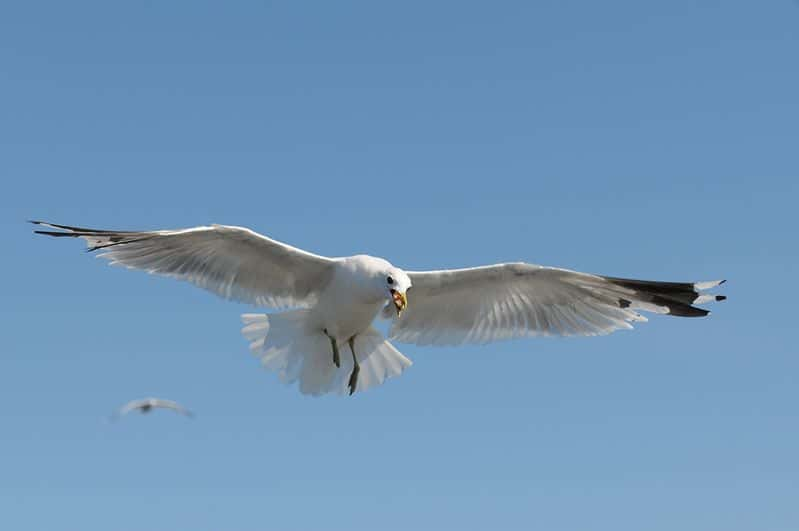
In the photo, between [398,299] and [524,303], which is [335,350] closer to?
[398,299]

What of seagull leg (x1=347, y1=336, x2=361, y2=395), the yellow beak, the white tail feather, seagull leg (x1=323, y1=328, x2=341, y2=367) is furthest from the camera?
the white tail feather

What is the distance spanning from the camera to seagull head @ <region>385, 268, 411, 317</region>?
10.1 meters

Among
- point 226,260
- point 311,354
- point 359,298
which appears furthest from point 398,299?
point 226,260

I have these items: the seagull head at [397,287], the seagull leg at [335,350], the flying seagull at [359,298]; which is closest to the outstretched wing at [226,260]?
the flying seagull at [359,298]

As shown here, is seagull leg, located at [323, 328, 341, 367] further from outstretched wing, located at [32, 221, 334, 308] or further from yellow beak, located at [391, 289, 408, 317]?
yellow beak, located at [391, 289, 408, 317]

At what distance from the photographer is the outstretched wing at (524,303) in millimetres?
10945

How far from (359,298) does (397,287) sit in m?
0.39

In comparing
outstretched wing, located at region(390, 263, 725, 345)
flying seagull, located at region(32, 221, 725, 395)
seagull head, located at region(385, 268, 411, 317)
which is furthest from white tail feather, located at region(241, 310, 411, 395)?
seagull head, located at region(385, 268, 411, 317)

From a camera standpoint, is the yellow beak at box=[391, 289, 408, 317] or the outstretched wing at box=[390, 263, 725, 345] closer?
the yellow beak at box=[391, 289, 408, 317]

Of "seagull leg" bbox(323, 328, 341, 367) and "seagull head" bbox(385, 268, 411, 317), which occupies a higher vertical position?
"seagull head" bbox(385, 268, 411, 317)

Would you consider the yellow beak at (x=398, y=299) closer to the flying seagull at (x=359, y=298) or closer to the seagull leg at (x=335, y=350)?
the flying seagull at (x=359, y=298)

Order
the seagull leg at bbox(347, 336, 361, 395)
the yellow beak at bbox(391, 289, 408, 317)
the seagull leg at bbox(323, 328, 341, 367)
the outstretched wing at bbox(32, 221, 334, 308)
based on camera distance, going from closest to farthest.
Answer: the yellow beak at bbox(391, 289, 408, 317) → the outstretched wing at bbox(32, 221, 334, 308) → the seagull leg at bbox(323, 328, 341, 367) → the seagull leg at bbox(347, 336, 361, 395)

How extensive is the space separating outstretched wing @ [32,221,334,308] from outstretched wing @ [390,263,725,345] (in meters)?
0.91

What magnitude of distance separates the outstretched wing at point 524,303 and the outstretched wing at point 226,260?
0.91 m
